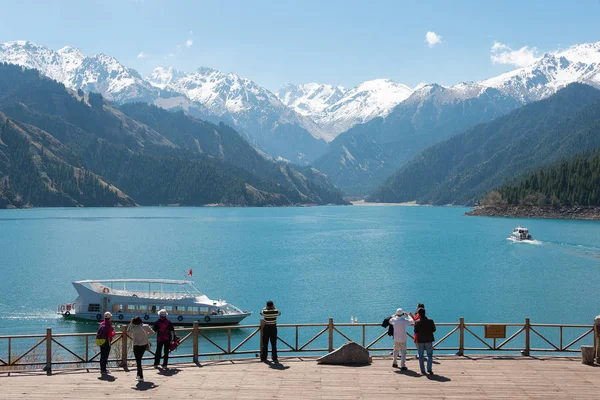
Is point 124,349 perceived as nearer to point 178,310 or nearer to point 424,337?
point 424,337

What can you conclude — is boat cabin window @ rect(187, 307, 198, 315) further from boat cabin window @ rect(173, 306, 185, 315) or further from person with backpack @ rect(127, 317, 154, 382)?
person with backpack @ rect(127, 317, 154, 382)

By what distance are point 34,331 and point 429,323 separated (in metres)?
53.3

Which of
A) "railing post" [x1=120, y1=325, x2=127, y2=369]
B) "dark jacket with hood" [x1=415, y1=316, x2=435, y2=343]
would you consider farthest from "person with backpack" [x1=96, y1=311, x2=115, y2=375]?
"dark jacket with hood" [x1=415, y1=316, x2=435, y2=343]

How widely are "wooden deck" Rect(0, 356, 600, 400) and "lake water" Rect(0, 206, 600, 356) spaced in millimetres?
43681

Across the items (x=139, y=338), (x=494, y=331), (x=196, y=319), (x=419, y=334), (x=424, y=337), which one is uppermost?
(x=419, y=334)

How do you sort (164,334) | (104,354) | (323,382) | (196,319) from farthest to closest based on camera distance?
(196,319) → (164,334) → (104,354) → (323,382)

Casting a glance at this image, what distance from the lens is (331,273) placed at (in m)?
116

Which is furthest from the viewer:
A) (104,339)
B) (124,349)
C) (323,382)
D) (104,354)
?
(124,349)

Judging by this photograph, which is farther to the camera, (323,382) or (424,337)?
(424,337)

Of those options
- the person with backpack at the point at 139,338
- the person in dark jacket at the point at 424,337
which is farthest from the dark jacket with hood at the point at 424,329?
the person with backpack at the point at 139,338

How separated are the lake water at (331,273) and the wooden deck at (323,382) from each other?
143ft

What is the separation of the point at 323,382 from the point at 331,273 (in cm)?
8858

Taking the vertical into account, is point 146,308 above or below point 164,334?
below

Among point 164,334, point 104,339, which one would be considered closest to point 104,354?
point 104,339
